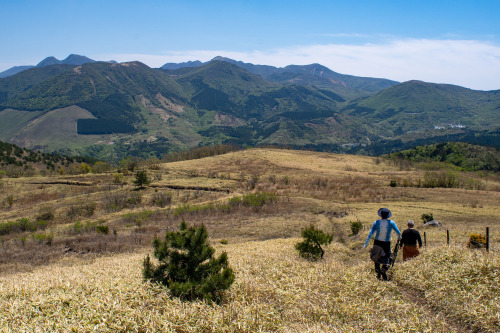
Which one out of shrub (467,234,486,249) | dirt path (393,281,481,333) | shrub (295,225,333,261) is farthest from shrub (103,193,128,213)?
dirt path (393,281,481,333)

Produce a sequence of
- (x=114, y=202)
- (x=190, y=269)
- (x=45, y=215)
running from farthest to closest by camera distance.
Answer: (x=114, y=202)
(x=45, y=215)
(x=190, y=269)

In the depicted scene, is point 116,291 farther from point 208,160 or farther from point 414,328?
point 208,160

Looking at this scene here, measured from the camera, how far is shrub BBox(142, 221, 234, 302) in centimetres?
755

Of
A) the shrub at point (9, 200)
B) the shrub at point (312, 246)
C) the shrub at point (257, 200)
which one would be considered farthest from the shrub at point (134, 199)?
the shrub at point (312, 246)

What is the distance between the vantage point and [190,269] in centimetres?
834

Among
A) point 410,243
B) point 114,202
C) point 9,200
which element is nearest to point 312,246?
point 410,243

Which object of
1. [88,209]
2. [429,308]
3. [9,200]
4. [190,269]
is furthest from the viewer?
[9,200]

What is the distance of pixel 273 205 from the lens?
38.8 meters

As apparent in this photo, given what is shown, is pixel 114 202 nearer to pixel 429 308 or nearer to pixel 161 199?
pixel 161 199

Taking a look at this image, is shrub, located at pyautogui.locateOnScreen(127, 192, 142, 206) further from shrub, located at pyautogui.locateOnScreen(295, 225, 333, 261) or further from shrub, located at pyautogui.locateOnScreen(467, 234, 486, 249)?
shrub, located at pyautogui.locateOnScreen(467, 234, 486, 249)

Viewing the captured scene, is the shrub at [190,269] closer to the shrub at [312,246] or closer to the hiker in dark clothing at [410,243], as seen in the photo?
the hiker in dark clothing at [410,243]

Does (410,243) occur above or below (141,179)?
above

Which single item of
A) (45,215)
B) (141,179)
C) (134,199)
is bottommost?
(45,215)

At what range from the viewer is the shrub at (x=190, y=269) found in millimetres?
7555
